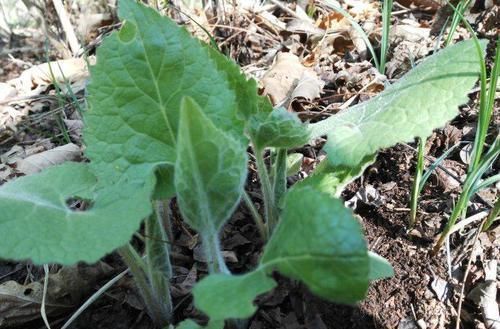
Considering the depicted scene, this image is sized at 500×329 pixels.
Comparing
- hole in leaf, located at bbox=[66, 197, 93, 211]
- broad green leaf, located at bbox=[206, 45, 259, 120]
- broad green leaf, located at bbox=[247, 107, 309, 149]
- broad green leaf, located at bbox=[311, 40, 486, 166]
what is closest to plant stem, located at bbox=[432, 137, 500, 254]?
Answer: broad green leaf, located at bbox=[311, 40, 486, 166]

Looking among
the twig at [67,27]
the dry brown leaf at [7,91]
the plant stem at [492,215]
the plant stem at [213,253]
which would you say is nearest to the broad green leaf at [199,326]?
the plant stem at [213,253]

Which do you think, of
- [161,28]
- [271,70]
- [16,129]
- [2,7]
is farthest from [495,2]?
[2,7]

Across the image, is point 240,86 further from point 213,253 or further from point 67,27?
point 67,27

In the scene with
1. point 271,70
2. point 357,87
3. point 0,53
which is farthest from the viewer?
point 0,53

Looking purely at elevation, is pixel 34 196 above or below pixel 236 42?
above

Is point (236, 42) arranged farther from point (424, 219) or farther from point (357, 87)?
point (424, 219)

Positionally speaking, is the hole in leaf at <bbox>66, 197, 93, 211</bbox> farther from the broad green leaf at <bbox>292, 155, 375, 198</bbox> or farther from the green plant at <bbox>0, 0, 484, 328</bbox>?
the broad green leaf at <bbox>292, 155, 375, 198</bbox>
